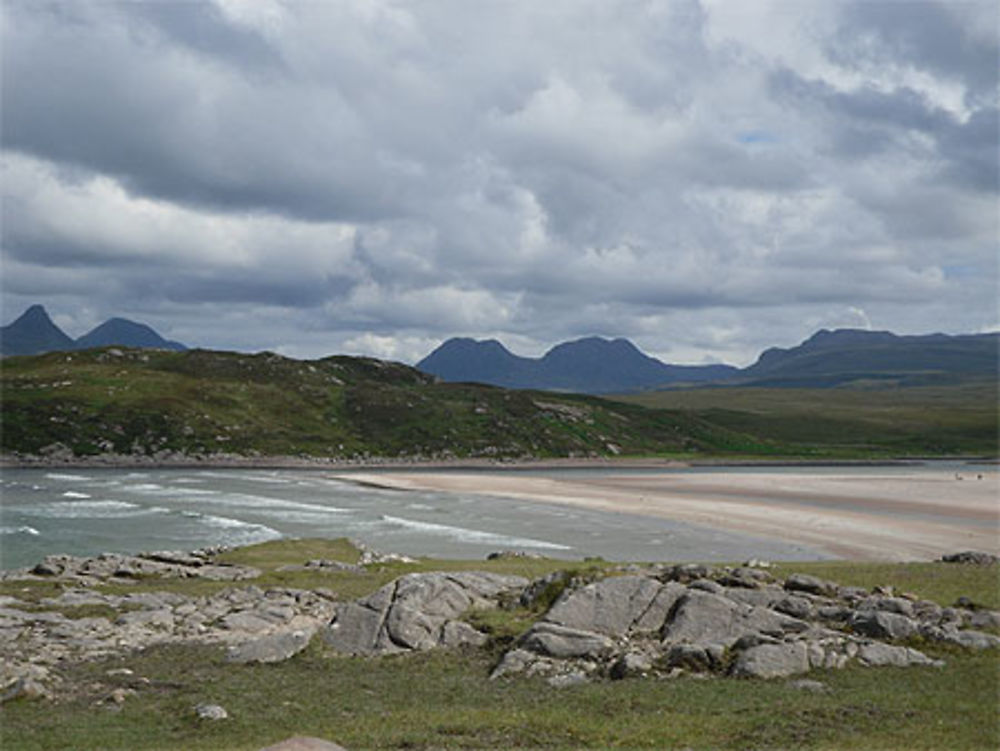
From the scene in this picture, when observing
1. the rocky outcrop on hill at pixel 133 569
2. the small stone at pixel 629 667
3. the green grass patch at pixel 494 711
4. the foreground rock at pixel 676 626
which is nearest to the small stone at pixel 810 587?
the foreground rock at pixel 676 626

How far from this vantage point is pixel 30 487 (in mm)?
129750

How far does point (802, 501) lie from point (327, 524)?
7290cm

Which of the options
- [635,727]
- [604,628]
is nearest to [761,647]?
[604,628]

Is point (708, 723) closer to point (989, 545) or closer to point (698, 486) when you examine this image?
point (989, 545)

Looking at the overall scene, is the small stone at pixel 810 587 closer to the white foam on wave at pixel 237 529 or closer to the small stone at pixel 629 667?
the small stone at pixel 629 667

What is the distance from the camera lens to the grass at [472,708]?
907 inches

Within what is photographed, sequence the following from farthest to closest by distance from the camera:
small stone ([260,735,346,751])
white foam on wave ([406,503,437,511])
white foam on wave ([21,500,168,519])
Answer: white foam on wave ([406,503,437,511])
white foam on wave ([21,500,168,519])
small stone ([260,735,346,751])

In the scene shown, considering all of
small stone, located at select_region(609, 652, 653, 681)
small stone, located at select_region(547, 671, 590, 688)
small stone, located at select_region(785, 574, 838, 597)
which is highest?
small stone, located at select_region(785, 574, 838, 597)

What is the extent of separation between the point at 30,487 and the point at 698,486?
119 meters

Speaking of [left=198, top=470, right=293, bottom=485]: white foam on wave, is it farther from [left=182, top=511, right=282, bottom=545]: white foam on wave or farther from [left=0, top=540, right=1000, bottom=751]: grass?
[left=0, top=540, right=1000, bottom=751]: grass

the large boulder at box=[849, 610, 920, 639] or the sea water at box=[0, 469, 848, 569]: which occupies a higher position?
the large boulder at box=[849, 610, 920, 639]

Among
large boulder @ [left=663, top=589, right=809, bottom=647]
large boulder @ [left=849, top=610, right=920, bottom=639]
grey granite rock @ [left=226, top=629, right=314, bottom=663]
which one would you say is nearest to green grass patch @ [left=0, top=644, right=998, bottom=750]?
grey granite rock @ [left=226, top=629, right=314, bottom=663]

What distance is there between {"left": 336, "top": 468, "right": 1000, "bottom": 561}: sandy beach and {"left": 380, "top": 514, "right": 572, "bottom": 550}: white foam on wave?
80.7 ft

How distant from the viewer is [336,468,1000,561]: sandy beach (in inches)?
3223
